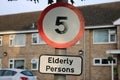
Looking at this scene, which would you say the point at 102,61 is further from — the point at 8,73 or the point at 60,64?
the point at 60,64

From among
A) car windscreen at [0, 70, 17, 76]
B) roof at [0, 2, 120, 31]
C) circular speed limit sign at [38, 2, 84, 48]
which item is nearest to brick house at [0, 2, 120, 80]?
roof at [0, 2, 120, 31]

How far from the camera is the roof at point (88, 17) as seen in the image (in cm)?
3428

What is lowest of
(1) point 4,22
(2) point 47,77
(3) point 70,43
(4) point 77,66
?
(2) point 47,77

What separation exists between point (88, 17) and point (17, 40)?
8701 mm

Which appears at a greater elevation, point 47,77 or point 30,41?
point 30,41

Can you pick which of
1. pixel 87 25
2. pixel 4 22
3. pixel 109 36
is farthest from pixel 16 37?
pixel 109 36

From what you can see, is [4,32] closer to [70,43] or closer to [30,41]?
[30,41]

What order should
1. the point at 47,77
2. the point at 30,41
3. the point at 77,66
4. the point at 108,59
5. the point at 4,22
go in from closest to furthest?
the point at 77,66 < the point at 108,59 < the point at 47,77 < the point at 30,41 < the point at 4,22

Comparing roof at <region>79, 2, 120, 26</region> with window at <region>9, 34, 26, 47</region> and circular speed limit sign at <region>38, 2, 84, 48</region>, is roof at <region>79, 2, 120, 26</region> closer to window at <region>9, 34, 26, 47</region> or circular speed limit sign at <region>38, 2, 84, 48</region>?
window at <region>9, 34, 26, 47</region>

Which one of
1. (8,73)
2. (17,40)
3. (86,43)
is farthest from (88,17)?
(8,73)

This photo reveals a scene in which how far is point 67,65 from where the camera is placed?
403 centimetres

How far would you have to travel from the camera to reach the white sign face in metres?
4.01

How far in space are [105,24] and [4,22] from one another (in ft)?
53.1

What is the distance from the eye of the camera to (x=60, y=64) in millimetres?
4055
